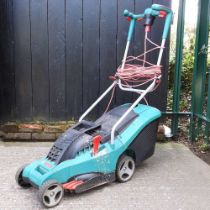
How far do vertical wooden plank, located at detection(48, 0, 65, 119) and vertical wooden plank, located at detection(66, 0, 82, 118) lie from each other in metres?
0.06

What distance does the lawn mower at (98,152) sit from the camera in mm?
2391

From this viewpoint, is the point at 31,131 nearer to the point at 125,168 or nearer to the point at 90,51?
the point at 90,51

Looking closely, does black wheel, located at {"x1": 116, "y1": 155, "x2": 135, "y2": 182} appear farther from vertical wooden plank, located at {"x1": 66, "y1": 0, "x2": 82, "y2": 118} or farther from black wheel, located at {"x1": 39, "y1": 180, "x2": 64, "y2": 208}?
vertical wooden plank, located at {"x1": 66, "y1": 0, "x2": 82, "y2": 118}

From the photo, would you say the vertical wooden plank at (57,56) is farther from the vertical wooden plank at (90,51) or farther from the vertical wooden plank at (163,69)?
the vertical wooden plank at (163,69)

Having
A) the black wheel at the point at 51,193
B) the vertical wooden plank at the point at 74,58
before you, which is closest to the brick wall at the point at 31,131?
the vertical wooden plank at the point at 74,58

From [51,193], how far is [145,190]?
75cm

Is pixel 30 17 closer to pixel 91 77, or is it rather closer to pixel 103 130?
pixel 91 77

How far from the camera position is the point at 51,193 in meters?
2.33

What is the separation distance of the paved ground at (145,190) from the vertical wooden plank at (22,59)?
2.12 feet

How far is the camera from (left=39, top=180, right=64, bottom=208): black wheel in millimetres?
2271

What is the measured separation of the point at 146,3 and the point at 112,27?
449mm

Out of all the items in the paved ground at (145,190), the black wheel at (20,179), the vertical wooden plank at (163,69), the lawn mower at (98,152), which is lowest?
the paved ground at (145,190)

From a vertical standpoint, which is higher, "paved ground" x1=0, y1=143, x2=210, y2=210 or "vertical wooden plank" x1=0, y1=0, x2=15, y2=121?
"vertical wooden plank" x1=0, y1=0, x2=15, y2=121

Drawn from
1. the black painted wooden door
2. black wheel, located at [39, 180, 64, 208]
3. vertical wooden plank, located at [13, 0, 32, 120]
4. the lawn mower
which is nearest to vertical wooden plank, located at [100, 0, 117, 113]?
the black painted wooden door
